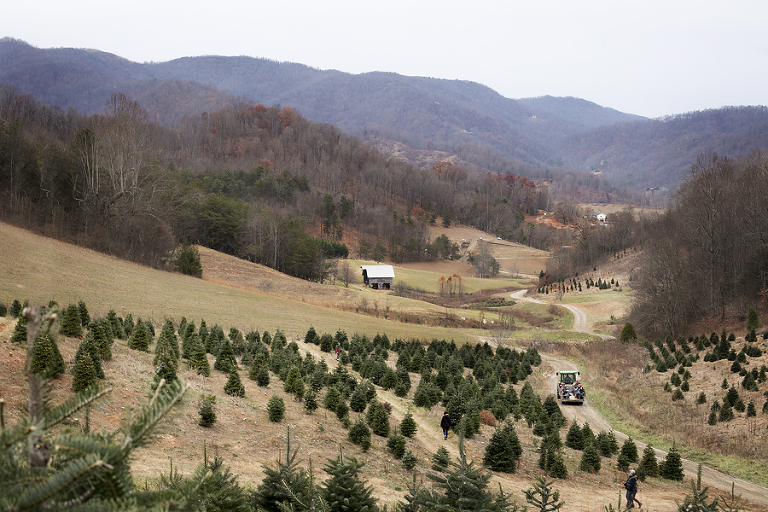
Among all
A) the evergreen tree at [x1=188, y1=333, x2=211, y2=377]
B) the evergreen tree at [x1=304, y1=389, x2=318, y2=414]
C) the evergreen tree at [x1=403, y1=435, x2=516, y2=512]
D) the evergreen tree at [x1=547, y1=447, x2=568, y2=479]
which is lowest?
the evergreen tree at [x1=547, y1=447, x2=568, y2=479]

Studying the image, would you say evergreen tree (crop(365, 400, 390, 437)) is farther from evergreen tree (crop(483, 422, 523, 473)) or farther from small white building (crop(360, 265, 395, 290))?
small white building (crop(360, 265, 395, 290))

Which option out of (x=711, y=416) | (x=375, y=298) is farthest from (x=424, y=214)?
(x=711, y=416)

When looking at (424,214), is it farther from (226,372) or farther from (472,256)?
(226,372)

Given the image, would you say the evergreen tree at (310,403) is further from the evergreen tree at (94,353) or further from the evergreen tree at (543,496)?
the evergreen tree at (543,496)

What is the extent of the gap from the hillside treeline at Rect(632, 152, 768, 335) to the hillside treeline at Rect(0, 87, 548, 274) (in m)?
49.5

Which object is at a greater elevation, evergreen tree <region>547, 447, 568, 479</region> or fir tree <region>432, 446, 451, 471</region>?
fir tree <region>432, 446, 451, 471</region>

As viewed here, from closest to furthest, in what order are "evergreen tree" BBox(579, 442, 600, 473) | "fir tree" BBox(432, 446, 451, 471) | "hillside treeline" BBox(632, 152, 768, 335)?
"fir tree" BBox(432, 446, 451, 471) < "evergreen tree" BBox(579, 442, 600, 473) < "hillside treeline" BBox(632, 152, 768, 335)

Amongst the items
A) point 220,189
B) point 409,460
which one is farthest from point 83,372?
point 220,189

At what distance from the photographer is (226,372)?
877 inches

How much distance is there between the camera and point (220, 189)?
367 ft

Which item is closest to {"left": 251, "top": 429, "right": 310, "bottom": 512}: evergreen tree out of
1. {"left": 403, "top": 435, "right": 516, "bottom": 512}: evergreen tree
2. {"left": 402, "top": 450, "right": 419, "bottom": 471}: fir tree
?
{"left": 403, "top": 435, "right": 516, "bottom": 512}: evergreen tree

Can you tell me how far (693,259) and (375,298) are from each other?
3657 cm

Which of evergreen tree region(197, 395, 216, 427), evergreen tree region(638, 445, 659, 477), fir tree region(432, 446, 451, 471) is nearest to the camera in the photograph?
fir tree region(432, 446, 451, 471)

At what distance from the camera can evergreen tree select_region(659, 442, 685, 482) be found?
18.5 metres
